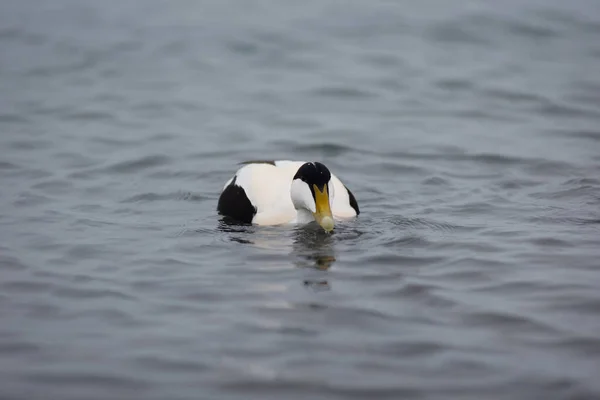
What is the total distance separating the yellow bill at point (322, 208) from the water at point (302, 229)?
14cm

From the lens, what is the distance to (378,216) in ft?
25.8

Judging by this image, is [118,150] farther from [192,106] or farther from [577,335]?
[577,335]

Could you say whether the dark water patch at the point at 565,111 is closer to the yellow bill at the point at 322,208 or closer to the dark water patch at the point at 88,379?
the yellow bill at the point at 322,208

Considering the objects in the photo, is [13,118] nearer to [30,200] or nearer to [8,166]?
[8,166]

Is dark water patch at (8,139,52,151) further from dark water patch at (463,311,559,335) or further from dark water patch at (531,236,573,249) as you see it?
dark water patch at (463,311,559,335)

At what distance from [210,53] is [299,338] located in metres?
9.14

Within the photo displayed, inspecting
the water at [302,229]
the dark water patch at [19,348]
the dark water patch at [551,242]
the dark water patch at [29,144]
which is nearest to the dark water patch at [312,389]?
the water at [302,229]

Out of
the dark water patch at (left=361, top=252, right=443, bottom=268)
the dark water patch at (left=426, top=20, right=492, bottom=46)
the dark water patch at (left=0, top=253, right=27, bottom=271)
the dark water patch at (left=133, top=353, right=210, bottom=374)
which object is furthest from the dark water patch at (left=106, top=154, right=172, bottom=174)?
the dark water patch at (left=426, top=20, right=492, bottom=46)

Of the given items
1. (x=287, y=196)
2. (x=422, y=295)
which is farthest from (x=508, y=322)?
(x=287, y=196)

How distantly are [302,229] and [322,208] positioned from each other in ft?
1.04

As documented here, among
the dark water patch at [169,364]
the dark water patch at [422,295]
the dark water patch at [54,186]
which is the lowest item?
the dark water patch at [169,364]

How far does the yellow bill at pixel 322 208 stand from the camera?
725cm

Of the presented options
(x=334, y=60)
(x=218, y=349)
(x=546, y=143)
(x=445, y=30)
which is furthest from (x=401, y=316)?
(x=445, y=30)

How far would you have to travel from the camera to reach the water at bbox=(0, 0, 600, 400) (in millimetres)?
4906
